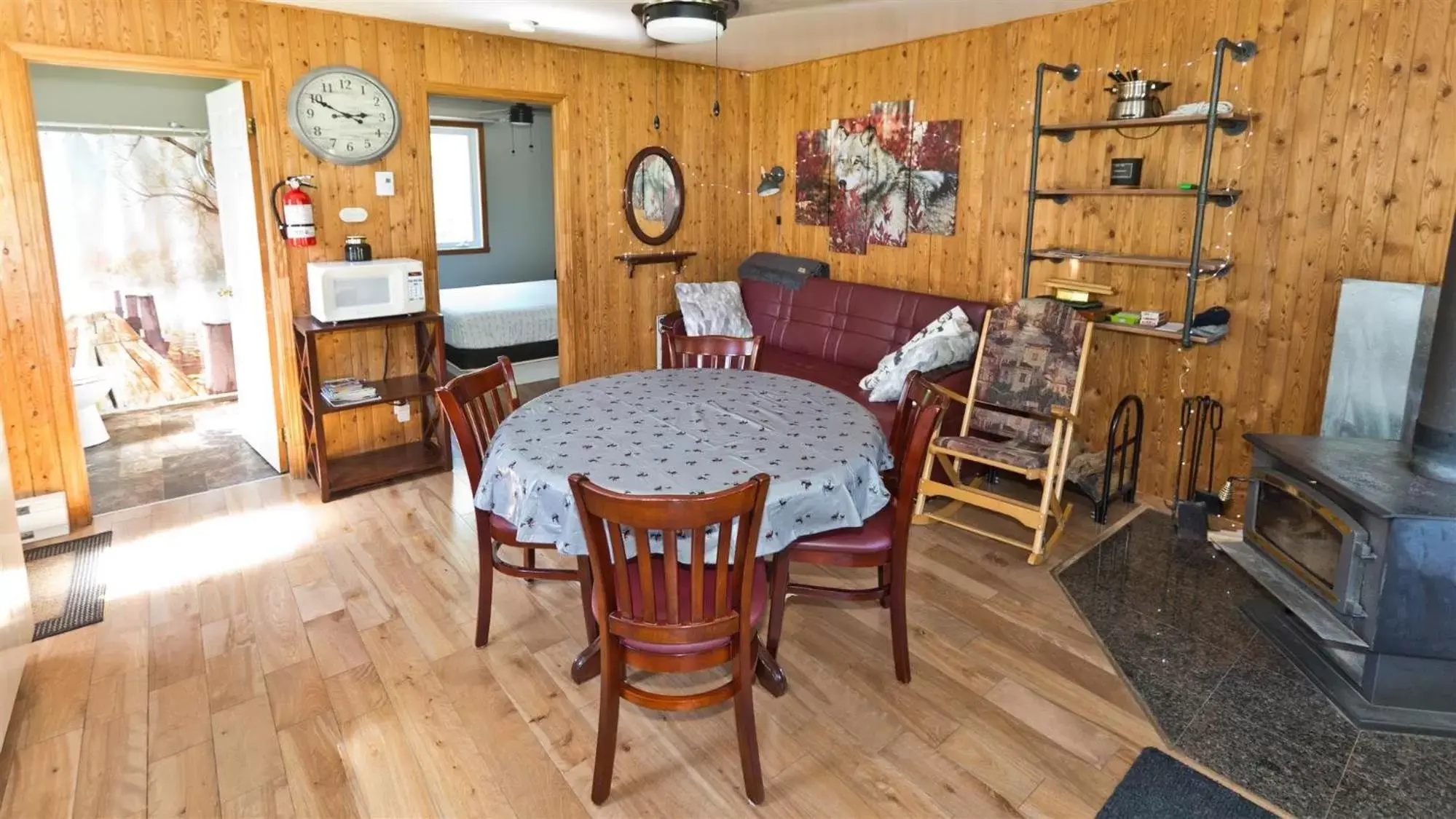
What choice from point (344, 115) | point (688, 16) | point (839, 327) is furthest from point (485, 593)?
point (839, 327)

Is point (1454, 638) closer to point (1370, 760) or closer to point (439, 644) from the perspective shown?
point (1370, 760)

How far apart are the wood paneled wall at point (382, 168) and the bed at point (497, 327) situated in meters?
0.92

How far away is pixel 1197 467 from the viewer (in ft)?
12.1

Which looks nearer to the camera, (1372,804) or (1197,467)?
(1372,804)

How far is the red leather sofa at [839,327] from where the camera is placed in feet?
13.8

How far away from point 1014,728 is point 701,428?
4.18ft

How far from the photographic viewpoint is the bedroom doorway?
6.32m

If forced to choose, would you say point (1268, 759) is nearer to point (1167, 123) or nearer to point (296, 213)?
point (1167, 123)

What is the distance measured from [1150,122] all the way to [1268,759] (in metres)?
2.51

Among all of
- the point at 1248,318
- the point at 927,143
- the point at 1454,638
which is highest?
the point at 927,143

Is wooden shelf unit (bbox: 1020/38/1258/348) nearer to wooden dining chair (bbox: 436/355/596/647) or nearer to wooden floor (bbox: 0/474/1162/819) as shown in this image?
wooden floor (bbox: 0/474/1162/819)

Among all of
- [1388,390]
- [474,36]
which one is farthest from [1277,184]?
[474,36]

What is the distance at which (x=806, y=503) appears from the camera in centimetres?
214

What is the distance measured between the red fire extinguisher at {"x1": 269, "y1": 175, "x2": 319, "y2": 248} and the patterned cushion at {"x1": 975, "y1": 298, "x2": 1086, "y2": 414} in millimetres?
3276
